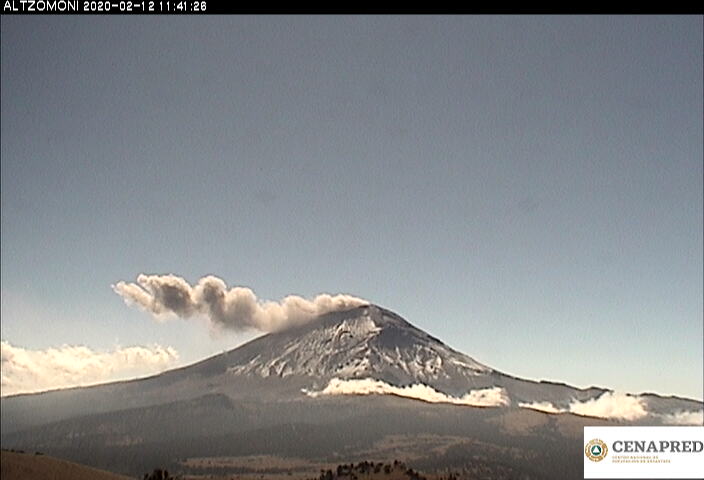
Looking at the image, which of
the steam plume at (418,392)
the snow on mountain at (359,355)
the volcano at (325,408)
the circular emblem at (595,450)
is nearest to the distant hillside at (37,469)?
the circular emblem at (595,450)

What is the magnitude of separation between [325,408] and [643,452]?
102 metres

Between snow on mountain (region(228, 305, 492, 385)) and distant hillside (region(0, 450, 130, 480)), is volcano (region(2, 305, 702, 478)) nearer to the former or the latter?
snow on mountain (region(228, 305, 492, 385))

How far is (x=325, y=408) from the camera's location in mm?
125812

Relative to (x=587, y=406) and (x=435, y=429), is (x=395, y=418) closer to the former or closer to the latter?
(x=435, y=429)

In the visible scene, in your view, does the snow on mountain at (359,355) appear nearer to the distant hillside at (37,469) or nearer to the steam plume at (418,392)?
the steam plume at (418,392)

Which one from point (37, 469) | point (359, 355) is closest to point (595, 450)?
point (37, 469)

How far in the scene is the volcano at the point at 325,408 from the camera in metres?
98.3

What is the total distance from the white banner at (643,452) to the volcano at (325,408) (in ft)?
108

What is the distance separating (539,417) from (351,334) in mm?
73555

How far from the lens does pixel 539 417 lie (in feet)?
392

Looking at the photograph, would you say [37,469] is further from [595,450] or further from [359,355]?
[359,355]

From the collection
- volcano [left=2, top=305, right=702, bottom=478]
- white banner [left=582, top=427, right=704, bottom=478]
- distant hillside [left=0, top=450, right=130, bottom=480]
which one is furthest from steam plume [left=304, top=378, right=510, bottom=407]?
white banner [left=582, top=427, right=704, bottom=478]
